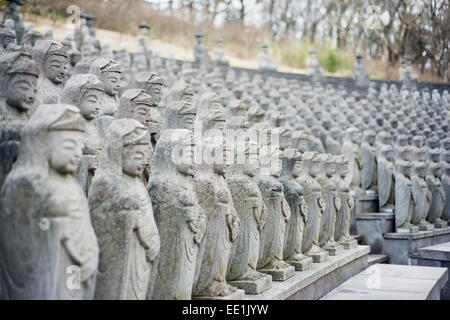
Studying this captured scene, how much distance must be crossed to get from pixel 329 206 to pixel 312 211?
2.44 ft

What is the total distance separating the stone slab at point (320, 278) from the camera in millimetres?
6625

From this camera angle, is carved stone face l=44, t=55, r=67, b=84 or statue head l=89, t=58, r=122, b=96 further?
statue head l=89, t=58, r=122, b=96

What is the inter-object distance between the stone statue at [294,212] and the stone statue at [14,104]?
377 cm

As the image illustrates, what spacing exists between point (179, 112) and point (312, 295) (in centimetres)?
286

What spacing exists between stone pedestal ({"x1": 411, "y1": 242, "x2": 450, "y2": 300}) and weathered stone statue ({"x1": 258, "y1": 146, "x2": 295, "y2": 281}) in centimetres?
429

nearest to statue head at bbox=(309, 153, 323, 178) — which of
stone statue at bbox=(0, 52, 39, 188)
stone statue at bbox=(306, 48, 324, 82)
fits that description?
stone statue at bbox=(0, 52, 39, 188)

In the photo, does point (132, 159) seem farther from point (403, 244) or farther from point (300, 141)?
point (403, 244)

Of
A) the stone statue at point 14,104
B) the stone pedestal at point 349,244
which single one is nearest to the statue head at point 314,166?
the stone pedestal at point 349,244

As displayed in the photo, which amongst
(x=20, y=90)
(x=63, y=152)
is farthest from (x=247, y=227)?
(x=63, y=152)

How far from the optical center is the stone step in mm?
11047

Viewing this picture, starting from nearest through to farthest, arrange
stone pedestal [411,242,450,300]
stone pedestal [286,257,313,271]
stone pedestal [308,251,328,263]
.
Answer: stone pedestal [286,257,313,271]
stone pedestal [308,251,328,263]
stone pedestal [411,242,450,300]

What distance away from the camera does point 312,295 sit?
7613mm

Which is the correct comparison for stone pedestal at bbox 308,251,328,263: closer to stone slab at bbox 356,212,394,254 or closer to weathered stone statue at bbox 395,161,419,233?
stone slab at bbox 356,212,394,254
